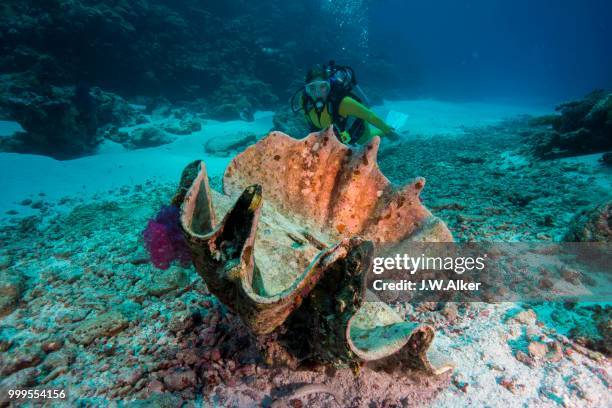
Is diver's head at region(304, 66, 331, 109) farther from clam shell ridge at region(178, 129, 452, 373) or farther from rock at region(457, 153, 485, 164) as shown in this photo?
clam shell ridge at region(178, 129, 452, 373)

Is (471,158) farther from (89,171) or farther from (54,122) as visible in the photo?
(54,122)

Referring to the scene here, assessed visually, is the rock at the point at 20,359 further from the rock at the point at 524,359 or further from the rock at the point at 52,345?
the rock at the point at 524,359

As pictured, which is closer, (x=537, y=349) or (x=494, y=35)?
(x=537, y=349)

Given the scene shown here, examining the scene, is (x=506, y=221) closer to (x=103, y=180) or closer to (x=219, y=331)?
(x=219, y=331)

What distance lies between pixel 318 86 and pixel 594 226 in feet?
17.4

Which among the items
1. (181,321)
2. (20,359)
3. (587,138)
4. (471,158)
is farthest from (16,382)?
(587,138)

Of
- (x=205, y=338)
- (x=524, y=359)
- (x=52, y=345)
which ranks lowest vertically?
(x=52, y=345)

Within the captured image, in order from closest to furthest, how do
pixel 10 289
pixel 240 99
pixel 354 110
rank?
pixel 10 289 → pixel 354 110 → pixel 240 99

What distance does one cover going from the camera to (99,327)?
6.42 ft

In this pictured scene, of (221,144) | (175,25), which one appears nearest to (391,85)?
(175,25)

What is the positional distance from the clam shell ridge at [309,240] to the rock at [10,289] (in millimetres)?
1816

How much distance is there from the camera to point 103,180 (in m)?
7.02

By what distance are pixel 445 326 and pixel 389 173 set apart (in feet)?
14.1

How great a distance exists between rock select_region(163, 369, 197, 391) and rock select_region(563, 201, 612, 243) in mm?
3386
